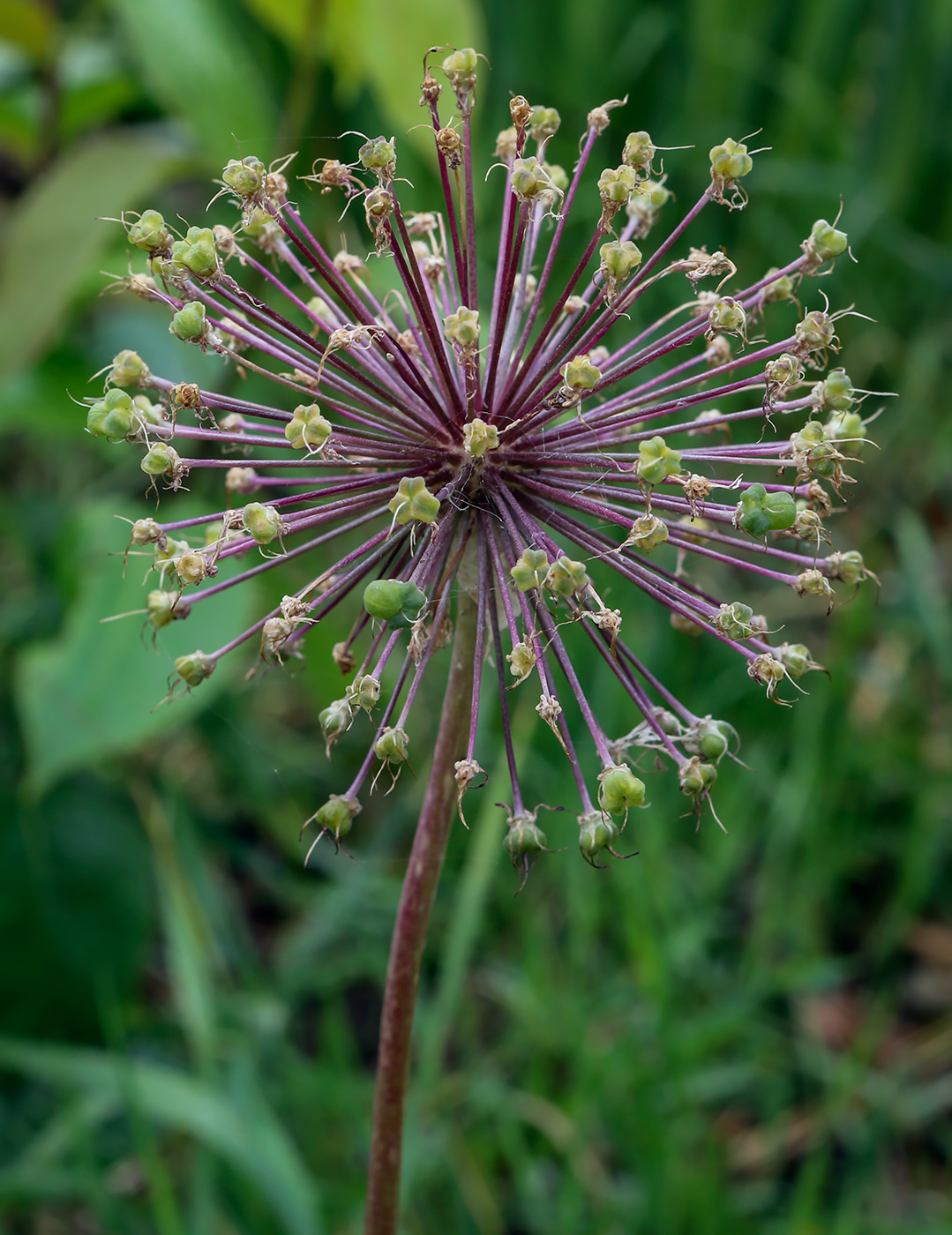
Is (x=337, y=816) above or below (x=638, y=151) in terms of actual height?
below

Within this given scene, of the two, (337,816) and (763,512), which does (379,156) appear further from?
(337,816)

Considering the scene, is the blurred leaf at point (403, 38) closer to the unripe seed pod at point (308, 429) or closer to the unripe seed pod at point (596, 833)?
the unripe seed pod at point (308, 429)

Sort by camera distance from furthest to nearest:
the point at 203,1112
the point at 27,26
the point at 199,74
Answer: the point at 27,26
the point at 199,74
the point at 203,1112

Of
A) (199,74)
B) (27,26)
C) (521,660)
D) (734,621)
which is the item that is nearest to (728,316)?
(734,621)

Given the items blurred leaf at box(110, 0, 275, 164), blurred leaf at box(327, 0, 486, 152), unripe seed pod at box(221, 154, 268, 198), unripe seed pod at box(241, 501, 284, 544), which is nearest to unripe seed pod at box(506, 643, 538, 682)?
unripe seed pod at box(241, 501, 284, 544)

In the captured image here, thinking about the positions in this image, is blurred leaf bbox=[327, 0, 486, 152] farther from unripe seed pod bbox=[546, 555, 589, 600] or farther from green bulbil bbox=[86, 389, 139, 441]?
unripe seed pod bbox=[546, 555, 589, 600]

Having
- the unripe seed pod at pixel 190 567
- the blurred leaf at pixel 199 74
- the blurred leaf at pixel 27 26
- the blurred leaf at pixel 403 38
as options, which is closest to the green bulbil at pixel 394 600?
the unripe seed pod at pixel 190 567

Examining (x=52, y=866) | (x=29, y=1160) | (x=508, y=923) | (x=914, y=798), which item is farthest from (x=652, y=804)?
(x=29, y=1160)
